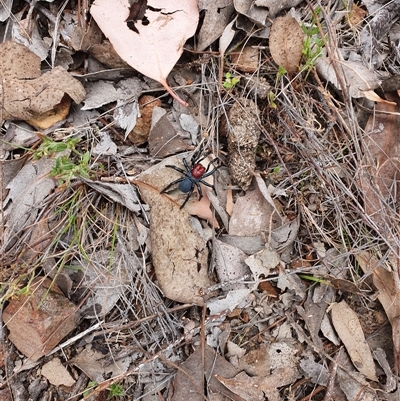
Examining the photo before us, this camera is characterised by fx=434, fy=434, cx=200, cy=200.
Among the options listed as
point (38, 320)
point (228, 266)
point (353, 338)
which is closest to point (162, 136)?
point (228, 266)

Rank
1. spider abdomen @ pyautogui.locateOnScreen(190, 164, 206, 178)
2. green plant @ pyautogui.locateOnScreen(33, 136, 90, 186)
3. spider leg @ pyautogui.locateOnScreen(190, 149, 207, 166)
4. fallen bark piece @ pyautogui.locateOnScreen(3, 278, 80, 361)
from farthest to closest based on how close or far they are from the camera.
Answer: spider leg @ pyautogui.locateOnScreen(190, 149, 207, 166), spider abdomen @ pyautogui.locateOnScreen(190, 164, 206, 178), fallen bark piece @ pyautogui.locateOnScreen(3, 278, 80, 361), green plant @ pyautogui.locateOnScreen(33, 136, 90, 186)

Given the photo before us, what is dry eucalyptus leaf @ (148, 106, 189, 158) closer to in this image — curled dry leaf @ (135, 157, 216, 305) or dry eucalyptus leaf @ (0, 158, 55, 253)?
curled dry leaf @ (135, 157, 216, 305)

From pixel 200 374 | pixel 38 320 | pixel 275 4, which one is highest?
pixel 275 4

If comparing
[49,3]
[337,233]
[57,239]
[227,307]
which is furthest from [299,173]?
[49,3]

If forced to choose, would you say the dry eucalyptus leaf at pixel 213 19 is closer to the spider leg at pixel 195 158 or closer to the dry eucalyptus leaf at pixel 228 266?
the spider leg at pixel 195 158

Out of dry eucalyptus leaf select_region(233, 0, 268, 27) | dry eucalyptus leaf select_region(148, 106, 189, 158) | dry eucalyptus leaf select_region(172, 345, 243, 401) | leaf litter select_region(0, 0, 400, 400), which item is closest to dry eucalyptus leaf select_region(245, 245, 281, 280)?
leaf litter select_region(0, 0, 400, 400)

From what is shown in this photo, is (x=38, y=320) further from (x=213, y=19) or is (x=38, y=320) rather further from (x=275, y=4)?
(x=275, y=4)
